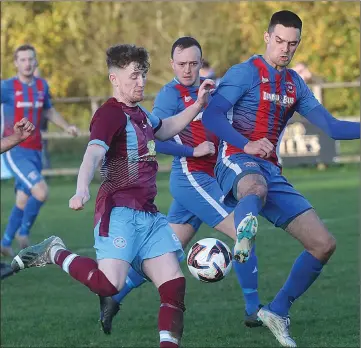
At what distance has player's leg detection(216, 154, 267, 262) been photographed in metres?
6.34

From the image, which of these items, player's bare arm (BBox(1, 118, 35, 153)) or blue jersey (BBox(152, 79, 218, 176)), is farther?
blue jersey (BBox(152, 79, 218, 176))

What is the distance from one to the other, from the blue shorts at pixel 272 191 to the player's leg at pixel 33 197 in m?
5.23

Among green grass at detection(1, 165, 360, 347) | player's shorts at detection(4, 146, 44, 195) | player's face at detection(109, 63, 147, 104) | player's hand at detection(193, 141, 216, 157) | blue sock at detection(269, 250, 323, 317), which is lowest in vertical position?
green grass at detection(1, 165, 360, 347)

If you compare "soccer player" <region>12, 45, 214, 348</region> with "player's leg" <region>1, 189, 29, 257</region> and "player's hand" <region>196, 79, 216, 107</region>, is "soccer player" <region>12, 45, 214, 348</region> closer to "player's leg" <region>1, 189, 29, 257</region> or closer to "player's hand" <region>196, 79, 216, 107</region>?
"player's hand" <region>196, 79, 216, 107</region>

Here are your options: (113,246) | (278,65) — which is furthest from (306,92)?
(113,246)

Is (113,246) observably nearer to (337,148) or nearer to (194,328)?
(194,328)

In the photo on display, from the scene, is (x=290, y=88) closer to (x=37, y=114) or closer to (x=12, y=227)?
(x=37, y=114)

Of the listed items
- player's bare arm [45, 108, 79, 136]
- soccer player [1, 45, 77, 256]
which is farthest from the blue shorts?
soccer player [1, 45, 77, 256]

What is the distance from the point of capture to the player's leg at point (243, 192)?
20.8ft

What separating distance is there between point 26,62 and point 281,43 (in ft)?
18.3

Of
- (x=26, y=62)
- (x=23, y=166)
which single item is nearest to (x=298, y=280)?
(x=23, y=166)

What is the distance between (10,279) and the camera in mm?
10383

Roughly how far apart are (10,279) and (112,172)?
434 cm

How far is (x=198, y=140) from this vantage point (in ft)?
27.1
